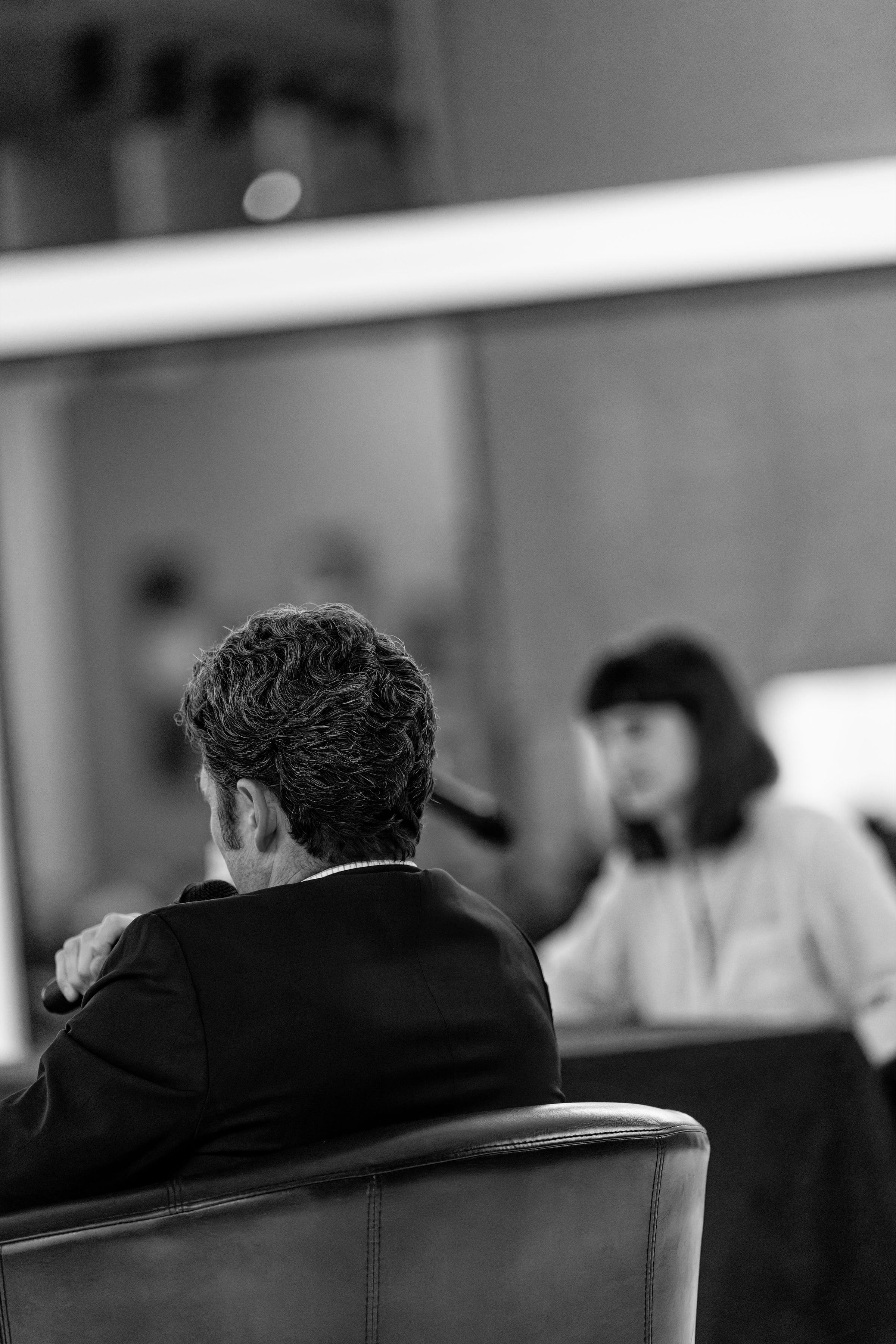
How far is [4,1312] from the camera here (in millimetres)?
1131

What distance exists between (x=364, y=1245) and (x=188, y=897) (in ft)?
1.27

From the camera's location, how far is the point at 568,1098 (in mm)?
2037

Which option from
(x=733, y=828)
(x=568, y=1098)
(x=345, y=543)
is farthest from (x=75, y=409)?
(x=568, y=1098)

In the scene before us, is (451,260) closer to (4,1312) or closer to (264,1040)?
(264,1040)

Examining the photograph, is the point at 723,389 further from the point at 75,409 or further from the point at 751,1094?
the point at 751,1094

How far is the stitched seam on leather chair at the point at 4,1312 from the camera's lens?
1126 millimetres

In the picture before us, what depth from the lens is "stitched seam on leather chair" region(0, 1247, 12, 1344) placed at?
1126mm

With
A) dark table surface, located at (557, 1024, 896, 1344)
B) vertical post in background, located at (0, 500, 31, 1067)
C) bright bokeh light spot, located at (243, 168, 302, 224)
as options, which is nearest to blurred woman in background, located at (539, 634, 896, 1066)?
dark table surface, located at (557, 1024, 896, 1344)

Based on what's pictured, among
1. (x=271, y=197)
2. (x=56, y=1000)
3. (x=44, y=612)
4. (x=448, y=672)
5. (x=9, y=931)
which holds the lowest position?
(x=9, y=931)

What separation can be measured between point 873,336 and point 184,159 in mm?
2087

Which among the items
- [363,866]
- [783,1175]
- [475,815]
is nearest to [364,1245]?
[363,866]

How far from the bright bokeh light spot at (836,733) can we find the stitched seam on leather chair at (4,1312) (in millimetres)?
3445

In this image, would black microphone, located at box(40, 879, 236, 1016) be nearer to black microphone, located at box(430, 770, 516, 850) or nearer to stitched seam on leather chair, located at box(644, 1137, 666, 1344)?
stitched seam on leather chair, located at box(644, 1137, 666, 1344)

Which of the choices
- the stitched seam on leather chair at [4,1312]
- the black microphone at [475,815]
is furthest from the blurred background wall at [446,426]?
the stitched seam on leather chair at [4,1312]
